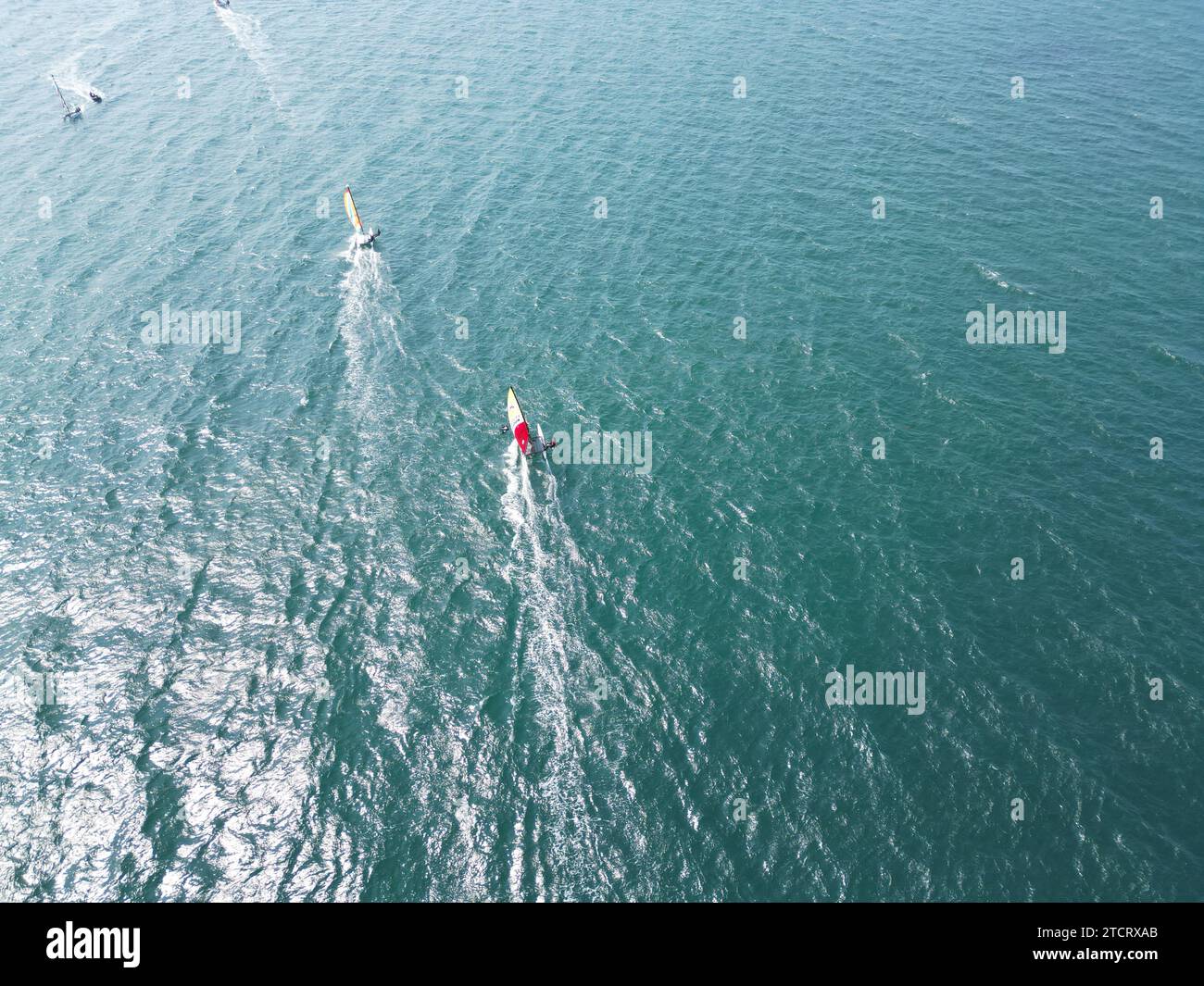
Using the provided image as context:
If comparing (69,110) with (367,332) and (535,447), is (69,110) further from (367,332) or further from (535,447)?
(535,447)

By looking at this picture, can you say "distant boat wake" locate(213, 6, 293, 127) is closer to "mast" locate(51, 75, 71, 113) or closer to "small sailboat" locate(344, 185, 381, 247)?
"mast" locate(51, 75, 71, 113)

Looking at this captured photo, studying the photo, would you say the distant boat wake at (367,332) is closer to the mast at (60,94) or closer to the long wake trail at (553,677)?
the long wake trail at (553,677)

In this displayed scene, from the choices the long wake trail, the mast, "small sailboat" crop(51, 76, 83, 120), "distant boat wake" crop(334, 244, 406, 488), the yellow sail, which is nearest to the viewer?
the long wake trail

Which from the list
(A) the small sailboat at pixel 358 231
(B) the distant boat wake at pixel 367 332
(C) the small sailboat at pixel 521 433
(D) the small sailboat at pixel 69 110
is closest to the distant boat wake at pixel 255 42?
(D) the small sailboat at pixel 69 110

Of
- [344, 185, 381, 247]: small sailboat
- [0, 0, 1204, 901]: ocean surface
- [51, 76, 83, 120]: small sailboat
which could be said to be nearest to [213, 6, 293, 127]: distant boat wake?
[0, 0, 1204, 901]: ocean surface

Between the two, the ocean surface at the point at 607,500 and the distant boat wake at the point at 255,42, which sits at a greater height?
the distant boat wake at the point at 255,42

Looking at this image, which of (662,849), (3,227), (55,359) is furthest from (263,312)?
(662,849)

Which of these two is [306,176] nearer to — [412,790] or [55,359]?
[55,359]
